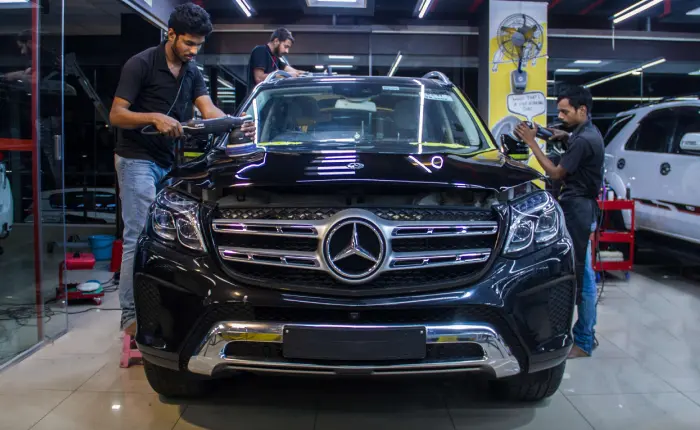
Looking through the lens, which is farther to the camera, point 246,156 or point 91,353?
point 91,353

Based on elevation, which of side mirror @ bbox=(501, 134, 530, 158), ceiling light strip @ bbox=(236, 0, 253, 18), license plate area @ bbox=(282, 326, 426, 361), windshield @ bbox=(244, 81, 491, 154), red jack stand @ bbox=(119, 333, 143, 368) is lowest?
red jack stand @ bbox=(119, 333, 143, 368)

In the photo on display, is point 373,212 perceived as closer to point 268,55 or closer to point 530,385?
point 530,385

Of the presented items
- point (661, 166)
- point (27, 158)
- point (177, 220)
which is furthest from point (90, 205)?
point (177, 220)

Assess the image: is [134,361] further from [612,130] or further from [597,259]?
[612,130]

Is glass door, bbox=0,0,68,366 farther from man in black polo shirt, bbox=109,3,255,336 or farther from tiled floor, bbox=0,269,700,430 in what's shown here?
man in black polo shirt, bbox=109,3,255,336

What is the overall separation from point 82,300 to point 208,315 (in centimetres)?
315

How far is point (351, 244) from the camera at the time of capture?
2072 mm

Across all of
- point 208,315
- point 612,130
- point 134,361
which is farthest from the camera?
point 612,130

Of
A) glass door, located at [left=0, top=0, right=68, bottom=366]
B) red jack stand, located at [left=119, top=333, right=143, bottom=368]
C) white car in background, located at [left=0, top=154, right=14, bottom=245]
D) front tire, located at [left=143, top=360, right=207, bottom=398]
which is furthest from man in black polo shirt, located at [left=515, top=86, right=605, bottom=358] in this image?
white car in background, located at [left=0, top=154, right=14, bottom=245]

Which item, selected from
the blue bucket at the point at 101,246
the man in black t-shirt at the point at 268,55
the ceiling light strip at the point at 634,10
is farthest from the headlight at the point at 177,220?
the ceiling light strip at the point at 634,10

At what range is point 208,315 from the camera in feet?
6.82

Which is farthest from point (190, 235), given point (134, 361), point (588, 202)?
point (588, 202)

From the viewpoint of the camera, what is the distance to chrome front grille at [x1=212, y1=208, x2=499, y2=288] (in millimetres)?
2082

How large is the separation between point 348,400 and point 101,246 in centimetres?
465
